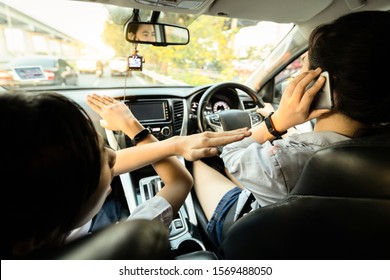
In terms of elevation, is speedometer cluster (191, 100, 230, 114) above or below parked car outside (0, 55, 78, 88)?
below

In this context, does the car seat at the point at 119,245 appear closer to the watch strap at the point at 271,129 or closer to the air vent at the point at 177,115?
the watch strap at the point at 271,129

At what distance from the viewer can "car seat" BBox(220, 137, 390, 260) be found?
58 centimetres

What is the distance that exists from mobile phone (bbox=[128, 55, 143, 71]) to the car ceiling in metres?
0.26

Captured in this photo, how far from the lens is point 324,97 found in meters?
0.92

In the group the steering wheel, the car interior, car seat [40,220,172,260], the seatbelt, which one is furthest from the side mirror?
car seat [40,220,172,260]

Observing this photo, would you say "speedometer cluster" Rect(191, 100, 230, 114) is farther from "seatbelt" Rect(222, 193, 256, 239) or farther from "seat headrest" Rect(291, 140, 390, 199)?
"seat headrest" Rect(291, 140, 390, 199)

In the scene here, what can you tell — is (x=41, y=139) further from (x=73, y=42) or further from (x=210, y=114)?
(x=73, y=42)

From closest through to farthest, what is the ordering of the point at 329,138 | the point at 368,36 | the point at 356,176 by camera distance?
the point at 356,176, the point at 368,36, the point at 329,138

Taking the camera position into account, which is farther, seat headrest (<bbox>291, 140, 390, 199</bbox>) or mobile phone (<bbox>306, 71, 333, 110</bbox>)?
mobile phone (<bbox>306, 71, 333, 110</bbox>)

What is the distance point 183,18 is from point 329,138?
1.26 m

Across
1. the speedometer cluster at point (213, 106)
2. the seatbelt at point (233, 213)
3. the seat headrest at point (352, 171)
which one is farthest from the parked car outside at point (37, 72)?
the seat headrest at point (352, 171)

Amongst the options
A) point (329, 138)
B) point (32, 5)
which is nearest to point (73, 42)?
point (32, 5)

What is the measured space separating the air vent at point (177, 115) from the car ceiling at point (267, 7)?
0.77 meters

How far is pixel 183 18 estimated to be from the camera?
5.92ft
